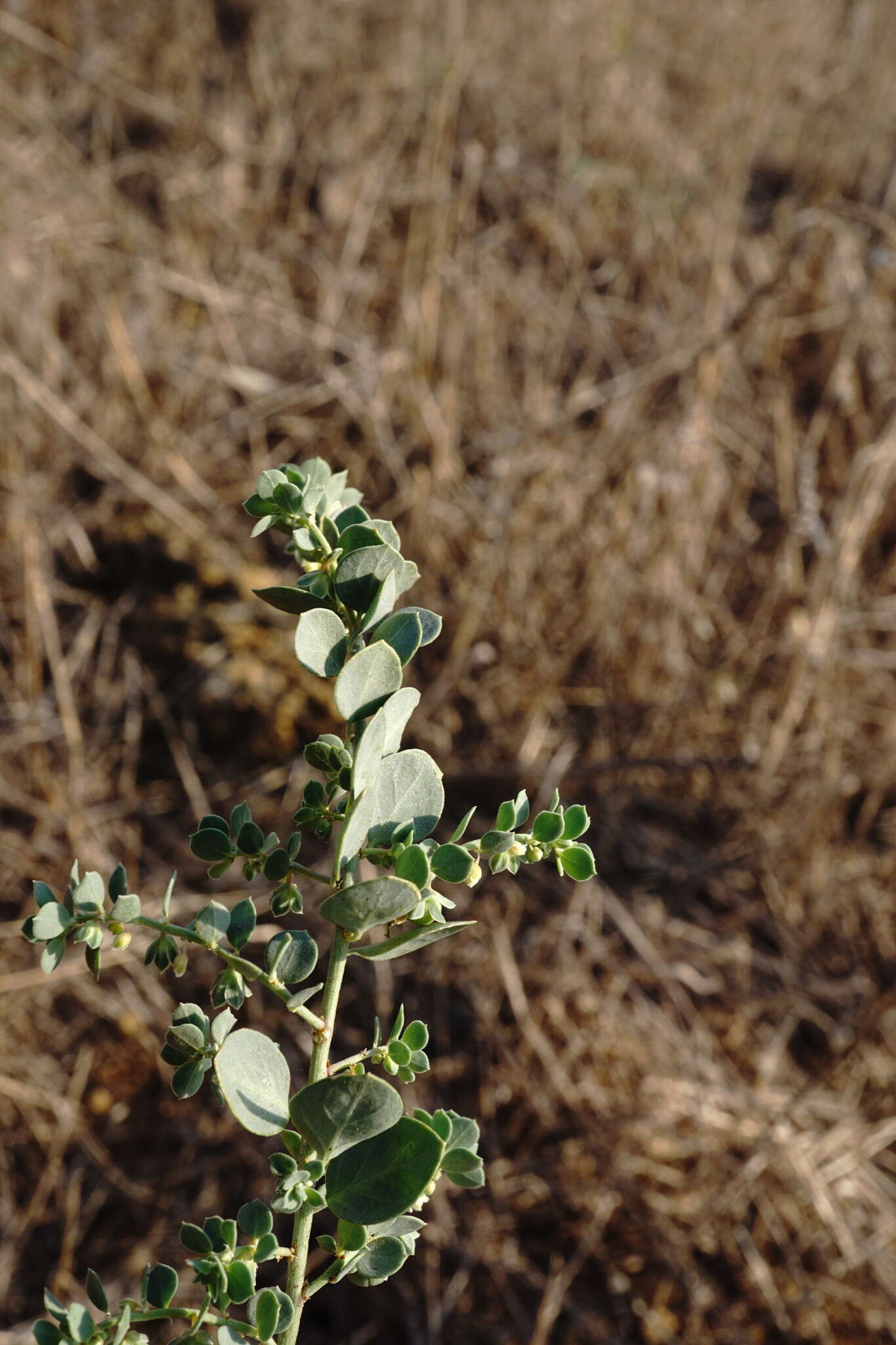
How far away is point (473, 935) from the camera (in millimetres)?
1769

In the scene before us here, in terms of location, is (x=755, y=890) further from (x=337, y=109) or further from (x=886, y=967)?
(x=337, y=109)

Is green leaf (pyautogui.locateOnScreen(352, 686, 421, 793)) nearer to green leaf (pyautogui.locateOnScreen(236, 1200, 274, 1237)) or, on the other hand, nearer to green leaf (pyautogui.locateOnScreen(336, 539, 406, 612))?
green leaf (pyautogui.locateOnScreen(336, 539, 406, 612))

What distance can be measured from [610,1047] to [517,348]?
5.30 ft

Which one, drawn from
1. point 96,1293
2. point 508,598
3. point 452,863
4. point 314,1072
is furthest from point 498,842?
point 508,598

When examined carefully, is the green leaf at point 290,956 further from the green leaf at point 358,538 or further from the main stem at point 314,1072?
the green leaf at point 358,538

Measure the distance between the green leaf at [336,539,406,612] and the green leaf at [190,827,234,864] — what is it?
110 mm

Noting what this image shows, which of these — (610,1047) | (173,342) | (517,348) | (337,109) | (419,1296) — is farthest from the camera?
(337,109)

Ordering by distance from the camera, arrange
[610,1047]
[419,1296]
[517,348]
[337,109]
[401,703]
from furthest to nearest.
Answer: [337,109] → [517,348] → [610,1047] → [419,1296] → [401,703]

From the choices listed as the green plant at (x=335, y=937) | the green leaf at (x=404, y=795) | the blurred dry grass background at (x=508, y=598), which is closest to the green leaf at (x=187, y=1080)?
the green plant at (x=335, y=937)

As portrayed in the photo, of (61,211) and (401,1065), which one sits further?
(61,211)

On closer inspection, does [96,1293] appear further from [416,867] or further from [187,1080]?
[416,867]

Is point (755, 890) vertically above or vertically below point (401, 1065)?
below

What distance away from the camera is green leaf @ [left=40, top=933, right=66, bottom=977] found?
0.39 m

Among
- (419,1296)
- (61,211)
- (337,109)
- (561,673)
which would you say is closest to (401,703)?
(419,1296)
